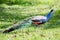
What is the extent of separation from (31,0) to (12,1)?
1160 mm

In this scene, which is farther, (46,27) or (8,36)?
(46,27)

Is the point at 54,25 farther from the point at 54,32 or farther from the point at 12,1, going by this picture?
the point at 12,1

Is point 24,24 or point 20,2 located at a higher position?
point 24,24

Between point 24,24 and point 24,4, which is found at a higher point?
point 24,24

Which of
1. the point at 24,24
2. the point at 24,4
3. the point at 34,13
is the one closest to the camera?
the point at 24,24

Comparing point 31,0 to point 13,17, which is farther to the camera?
point 31,0

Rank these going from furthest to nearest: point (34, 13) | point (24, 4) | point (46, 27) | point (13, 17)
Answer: point (24, 4) → point (34, 13) → point (13, 17) → point (46, 27)

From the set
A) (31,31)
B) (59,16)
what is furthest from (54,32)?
(59,16)

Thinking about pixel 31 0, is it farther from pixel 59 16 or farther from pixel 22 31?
pixel 22 31

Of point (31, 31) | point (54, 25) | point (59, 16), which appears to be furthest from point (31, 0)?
point (31, 31)

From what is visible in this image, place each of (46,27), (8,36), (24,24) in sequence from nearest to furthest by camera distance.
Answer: (8,36) → (24,24) → (46,27)

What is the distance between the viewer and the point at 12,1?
48.6 feet

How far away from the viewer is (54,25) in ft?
29.8

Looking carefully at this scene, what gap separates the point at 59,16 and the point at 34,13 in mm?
1374
